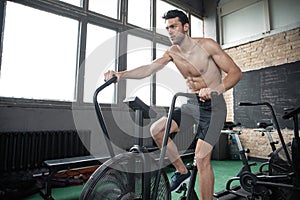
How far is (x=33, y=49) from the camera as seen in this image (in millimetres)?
3371

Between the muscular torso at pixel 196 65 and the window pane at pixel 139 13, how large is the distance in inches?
118

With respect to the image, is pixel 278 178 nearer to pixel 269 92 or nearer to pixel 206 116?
pixel 206 116

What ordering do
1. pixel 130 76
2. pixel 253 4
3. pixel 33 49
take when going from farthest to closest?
pixel 253 4 < pixel 33 49 < pixel 130 76

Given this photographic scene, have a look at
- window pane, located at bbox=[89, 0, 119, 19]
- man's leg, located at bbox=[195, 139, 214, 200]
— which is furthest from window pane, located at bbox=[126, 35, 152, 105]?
man's leg, located at bbox=[195, 139, 214, 200]

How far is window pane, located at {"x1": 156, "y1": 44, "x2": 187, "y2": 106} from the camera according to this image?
4656 mm

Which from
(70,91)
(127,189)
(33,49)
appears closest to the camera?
(127,189)

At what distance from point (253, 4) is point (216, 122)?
197 inches

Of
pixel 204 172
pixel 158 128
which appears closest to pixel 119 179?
pixel 158 128

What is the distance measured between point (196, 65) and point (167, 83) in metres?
3.03

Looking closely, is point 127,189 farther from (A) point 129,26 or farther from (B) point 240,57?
(B) point 240,57

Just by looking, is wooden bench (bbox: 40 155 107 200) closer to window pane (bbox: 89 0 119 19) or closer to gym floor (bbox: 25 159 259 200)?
gym floor (bbox: 25 159 259 200)

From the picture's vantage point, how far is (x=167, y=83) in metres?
4.93

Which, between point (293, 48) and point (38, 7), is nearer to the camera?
point (38, 7)

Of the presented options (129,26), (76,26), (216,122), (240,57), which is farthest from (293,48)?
(76,26)
